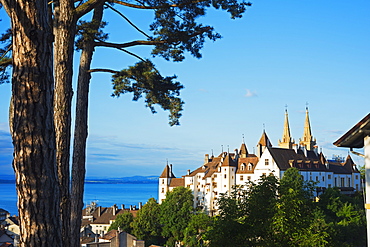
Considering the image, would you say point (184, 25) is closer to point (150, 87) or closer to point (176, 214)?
point (150, 87)

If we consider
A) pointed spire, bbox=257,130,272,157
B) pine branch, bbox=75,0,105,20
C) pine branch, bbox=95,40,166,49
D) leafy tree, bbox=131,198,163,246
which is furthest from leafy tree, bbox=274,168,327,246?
pointed spire, bbox=257,130,272,157

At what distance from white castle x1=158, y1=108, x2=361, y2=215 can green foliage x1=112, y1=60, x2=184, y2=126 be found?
46719 millimetres

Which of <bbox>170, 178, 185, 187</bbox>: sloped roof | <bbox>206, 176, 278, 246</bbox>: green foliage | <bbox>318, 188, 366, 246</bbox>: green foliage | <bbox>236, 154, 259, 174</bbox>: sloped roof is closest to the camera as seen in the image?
<bbox>206, 176, 278, 246</bbox>: green foliage

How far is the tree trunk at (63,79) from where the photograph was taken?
731cm

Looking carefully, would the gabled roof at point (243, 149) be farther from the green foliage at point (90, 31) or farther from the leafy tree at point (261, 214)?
the green foliage at point (90, 31)

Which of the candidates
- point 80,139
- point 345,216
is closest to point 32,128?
point 80,139

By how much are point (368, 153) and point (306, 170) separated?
54.9m

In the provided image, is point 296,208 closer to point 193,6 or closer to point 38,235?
point 193,6

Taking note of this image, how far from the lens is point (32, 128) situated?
4.29 metres

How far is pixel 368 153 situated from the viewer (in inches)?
295

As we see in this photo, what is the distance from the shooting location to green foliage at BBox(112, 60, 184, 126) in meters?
10.7

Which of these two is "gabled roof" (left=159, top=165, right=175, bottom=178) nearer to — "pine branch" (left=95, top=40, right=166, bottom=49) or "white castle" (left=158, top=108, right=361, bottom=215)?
"white castle" (left=158, top=108, right=361, bottom=215)

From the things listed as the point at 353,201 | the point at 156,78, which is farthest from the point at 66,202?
the point at 353,201

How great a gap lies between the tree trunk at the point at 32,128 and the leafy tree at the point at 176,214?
174ft
